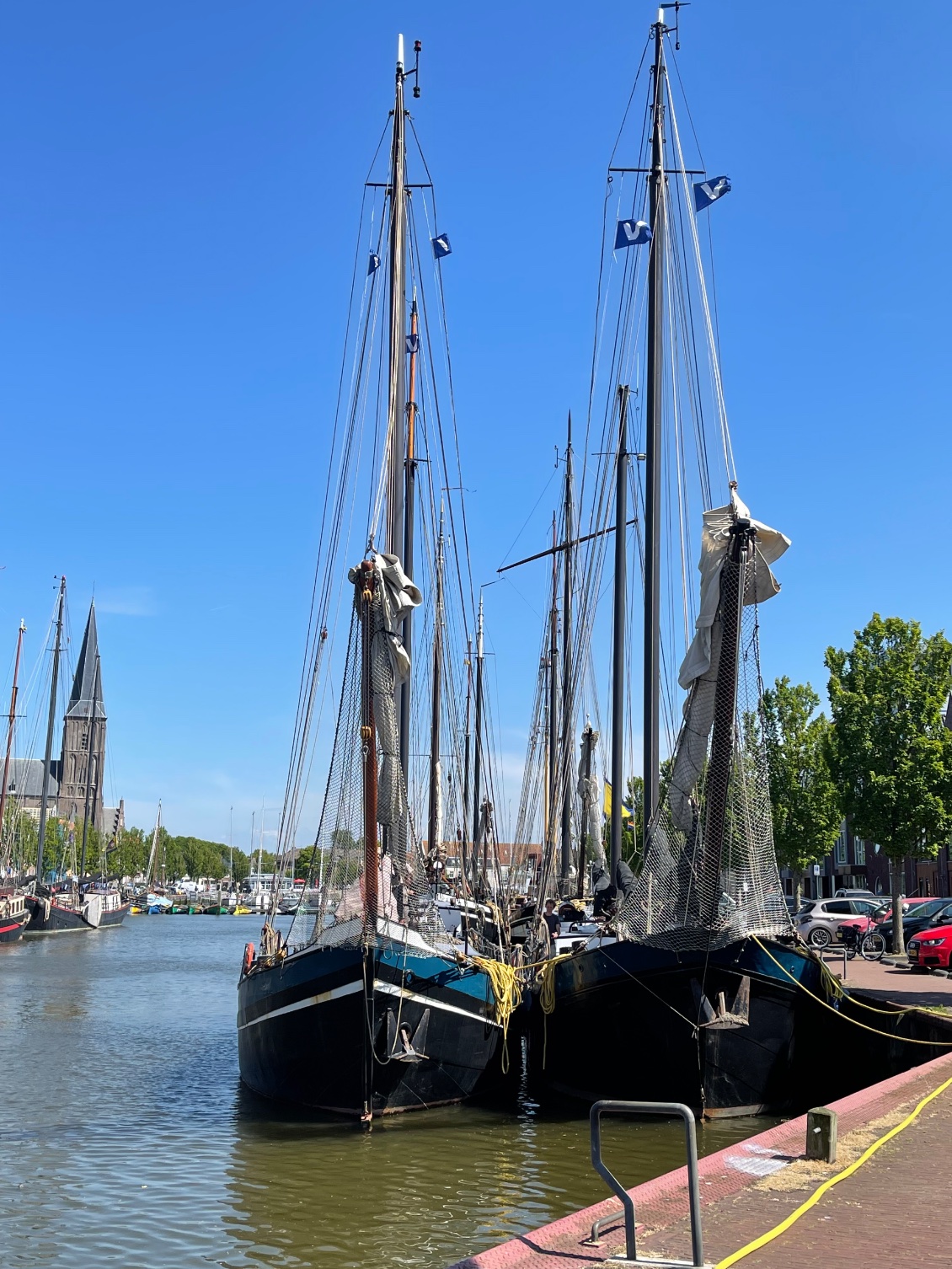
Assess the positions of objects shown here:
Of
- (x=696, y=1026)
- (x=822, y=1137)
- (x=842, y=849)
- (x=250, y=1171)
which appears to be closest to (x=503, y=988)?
(x=696, y=1026)

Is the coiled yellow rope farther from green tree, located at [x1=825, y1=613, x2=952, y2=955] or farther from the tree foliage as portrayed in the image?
the tree foliage

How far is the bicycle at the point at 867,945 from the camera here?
31.6 m

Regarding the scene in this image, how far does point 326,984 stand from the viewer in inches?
622

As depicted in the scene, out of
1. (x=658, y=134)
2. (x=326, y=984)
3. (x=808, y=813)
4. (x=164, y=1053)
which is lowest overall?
(x=164, y=1053)

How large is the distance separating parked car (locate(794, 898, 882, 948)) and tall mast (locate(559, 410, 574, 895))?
22.7 ft

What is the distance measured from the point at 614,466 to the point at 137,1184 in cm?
→ 2185

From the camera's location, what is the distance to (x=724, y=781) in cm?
1566

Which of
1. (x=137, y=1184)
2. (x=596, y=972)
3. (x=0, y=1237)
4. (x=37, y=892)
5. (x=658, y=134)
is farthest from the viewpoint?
(x=37, y=892)

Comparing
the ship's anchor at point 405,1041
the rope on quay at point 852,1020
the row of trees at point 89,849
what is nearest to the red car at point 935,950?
the rope on quay at point 852,1020

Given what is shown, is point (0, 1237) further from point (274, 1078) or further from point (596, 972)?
point (596, 972)

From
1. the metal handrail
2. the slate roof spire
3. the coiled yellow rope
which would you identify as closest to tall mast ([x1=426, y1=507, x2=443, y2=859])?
the coiled yellow rope

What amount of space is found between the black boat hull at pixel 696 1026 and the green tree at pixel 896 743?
14618 mm

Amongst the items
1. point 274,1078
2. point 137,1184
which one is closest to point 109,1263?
point 137,1184

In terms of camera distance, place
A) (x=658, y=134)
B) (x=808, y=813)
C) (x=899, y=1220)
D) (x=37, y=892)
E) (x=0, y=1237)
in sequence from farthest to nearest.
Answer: (x=37, y=892) < (x=808, y=813) < (x=658, y=134) < (x=0, y=1237) < (x=899, y=1220)
